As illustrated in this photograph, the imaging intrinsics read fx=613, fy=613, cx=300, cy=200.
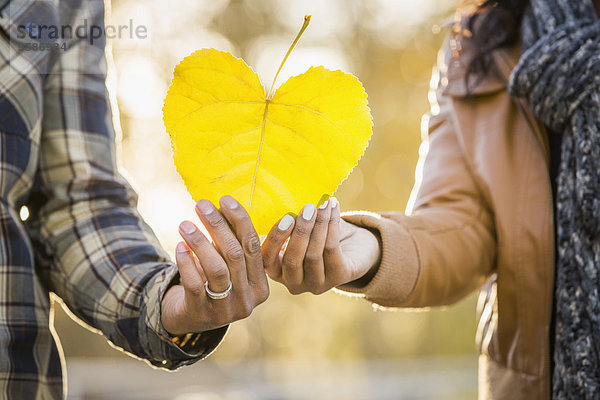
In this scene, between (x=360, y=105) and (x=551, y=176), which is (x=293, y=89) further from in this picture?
(x=551, y=176)

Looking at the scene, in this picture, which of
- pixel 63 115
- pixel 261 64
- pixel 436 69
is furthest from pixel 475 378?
pixel 63 115

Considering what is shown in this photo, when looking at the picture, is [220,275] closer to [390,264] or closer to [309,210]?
[309,210]

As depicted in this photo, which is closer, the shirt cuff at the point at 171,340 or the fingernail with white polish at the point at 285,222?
the fingernail with white polish at the point at 285,222

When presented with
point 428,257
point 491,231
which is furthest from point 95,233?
point 491,231

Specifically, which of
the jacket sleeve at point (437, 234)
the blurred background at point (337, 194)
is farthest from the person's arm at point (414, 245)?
the blurred background at point (337, 194)

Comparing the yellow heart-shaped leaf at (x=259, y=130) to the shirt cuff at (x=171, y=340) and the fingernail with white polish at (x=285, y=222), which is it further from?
the shirt cuff at (x=171, y=340)

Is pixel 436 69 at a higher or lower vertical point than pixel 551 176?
higher

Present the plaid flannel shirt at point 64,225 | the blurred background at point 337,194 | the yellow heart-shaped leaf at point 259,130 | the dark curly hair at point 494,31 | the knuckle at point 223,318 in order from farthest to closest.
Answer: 1. the blurred background at point 337,194
2. the dark curly hair at point 494,31
3. the plaid flannel shirt at point 64,225
4. the knuckle at point 223,318
5. the yellow heart-shaped leaf at point 259,130
